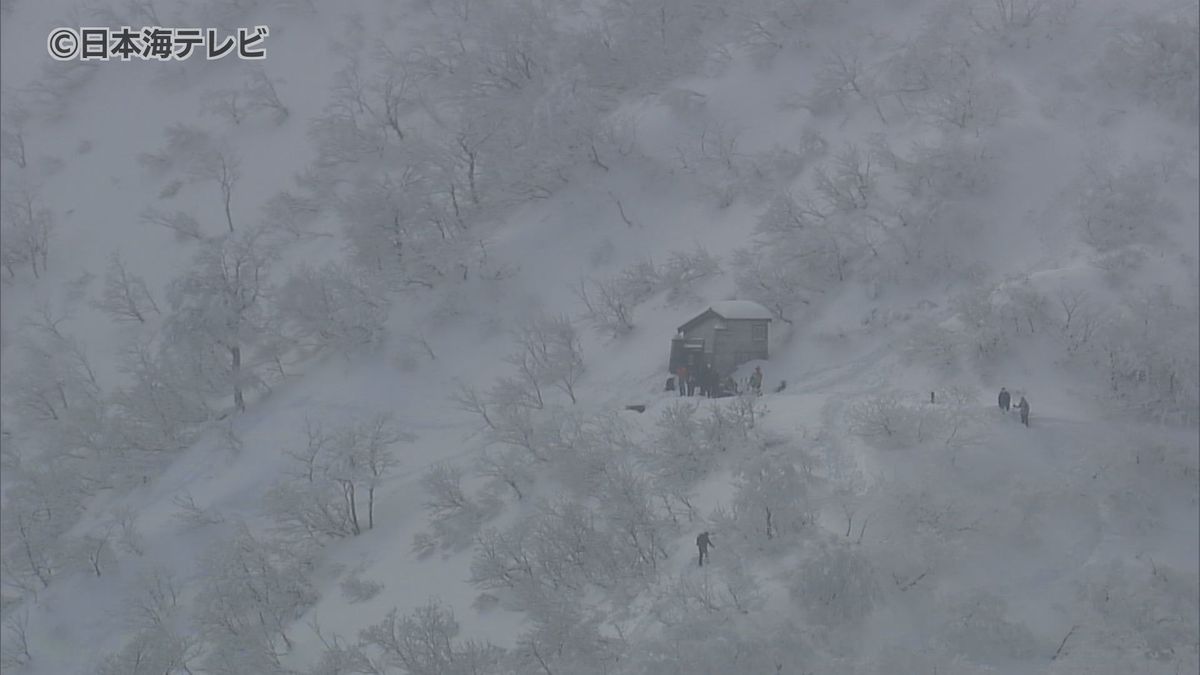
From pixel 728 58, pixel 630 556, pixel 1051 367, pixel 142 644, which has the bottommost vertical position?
pixel 142 644

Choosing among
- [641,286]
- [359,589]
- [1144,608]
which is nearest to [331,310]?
[641,286]

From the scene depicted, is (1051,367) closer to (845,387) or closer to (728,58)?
(845,387)

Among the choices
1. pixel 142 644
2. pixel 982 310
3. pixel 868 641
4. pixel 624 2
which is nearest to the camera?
pixel 868 641

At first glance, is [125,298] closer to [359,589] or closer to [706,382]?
[359,589]

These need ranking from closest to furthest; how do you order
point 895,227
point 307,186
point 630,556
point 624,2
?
point 630,556 < point 895,227 < point 307,186 < point 624,2

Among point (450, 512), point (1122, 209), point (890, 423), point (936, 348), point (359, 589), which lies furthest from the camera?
point (1122, 209)

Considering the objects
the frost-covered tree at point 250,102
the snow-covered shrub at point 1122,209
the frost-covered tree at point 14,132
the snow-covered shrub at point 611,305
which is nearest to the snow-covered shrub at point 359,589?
the snow-covered shrub at point 611,305

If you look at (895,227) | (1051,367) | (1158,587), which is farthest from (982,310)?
(1158,587)
